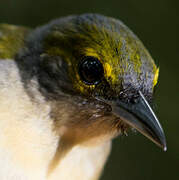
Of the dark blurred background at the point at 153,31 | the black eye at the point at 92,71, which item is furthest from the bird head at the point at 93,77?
the dark blurred background at the point at 153,31

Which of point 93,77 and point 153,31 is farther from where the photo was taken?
point 153,31

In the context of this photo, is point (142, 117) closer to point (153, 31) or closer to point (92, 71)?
point (92, 71)

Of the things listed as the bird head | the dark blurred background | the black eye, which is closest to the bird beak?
the bird head

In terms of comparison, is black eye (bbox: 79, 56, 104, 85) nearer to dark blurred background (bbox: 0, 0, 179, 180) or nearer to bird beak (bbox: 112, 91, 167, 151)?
bird beak (bbox: 112, 91, 167, 151)

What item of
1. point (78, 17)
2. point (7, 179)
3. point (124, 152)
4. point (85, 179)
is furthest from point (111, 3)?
point (7, 179)

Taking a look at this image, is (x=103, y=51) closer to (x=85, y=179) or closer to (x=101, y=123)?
(x=101, y=123)

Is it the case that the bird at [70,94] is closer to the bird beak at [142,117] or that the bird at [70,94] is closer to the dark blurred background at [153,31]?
the bird beak at [142,117]

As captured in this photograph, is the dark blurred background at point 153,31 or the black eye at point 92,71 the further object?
the dark blurred background at point 153,31

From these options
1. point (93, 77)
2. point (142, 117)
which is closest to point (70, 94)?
point (93, 77)
